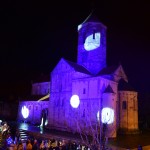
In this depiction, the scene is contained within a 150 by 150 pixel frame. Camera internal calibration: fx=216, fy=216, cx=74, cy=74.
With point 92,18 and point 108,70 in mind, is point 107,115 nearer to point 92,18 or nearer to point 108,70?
point 108,70

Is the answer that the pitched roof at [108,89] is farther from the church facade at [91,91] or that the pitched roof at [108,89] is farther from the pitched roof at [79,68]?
the pitched roof at [79,68]

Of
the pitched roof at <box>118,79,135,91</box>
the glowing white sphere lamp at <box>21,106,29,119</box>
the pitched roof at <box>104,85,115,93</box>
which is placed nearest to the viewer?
the pitched roof at <box>104,85,115,93</box>

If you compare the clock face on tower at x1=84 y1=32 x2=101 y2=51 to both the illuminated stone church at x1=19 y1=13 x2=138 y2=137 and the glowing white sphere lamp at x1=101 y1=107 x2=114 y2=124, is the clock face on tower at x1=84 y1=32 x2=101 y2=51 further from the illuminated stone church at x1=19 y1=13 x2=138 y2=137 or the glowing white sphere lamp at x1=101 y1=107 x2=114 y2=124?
the glowing white sphere lamp at x1=101 y1=107 x2=114 y2=124

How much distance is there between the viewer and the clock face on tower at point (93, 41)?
38.5 m

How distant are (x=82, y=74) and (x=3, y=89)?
1471 inches

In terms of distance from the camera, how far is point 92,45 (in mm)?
38688

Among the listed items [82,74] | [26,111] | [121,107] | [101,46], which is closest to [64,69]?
[82,74]

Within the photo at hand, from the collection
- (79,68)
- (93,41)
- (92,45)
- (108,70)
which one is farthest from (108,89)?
(93,41)

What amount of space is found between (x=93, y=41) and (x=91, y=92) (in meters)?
10.1

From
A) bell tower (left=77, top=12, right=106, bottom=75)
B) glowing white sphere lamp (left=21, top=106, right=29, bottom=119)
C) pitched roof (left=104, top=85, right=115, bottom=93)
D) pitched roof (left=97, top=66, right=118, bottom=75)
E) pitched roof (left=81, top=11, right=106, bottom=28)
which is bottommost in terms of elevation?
glowing white sphere lamp (left=21, top=106, right=29, bottom=119)

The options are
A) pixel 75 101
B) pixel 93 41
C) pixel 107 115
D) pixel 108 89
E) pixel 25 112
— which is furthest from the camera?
pixel 25 112

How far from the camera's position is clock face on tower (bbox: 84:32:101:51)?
38.5 meters

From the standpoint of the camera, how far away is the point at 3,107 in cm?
6016

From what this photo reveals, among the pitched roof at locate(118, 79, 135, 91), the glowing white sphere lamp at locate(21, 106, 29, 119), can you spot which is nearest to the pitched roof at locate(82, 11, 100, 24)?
the pitched roof at locate(118, 79, 135, 91)
